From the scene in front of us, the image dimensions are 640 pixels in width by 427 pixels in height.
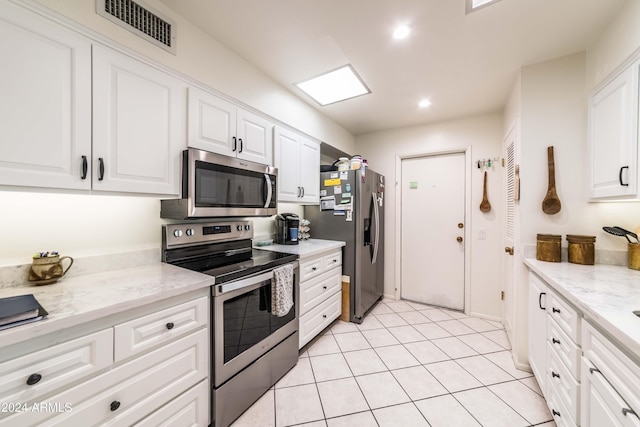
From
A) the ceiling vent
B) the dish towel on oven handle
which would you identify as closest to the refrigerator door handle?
the dish towel on oven handle

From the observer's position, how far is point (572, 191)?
5.94ft

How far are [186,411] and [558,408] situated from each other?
6.48 feet

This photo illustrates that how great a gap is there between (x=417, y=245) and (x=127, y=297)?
3.22 m

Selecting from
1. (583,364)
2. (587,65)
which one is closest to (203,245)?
(583,364)

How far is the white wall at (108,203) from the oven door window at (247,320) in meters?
0.74

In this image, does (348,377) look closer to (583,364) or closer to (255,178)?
(583,364)

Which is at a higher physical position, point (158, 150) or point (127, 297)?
point (158, 150)

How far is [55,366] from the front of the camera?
813 millimetres

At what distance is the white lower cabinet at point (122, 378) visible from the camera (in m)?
0.77

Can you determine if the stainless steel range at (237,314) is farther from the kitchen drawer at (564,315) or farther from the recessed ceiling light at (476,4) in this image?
the recessed ceiling light at (476,4)

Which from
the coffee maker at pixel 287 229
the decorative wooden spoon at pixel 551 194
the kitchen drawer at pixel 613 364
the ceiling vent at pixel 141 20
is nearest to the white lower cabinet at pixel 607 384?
→ the kitchen drawer at pixel 613 364

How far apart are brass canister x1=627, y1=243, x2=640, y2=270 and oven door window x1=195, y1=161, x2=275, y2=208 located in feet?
Answer: 8.38

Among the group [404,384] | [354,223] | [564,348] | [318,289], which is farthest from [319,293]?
[564,348]

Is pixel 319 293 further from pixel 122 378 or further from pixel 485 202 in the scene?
pixel 485 202
